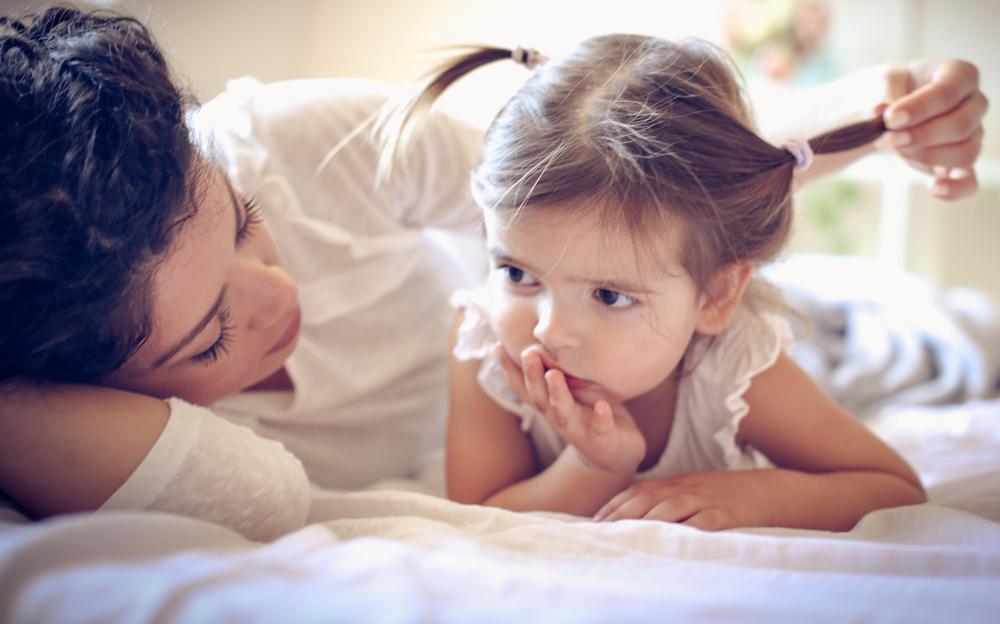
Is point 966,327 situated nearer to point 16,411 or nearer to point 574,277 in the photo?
point 574,277

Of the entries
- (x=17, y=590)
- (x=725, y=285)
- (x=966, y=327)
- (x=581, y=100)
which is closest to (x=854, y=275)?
(x=966, y=327)

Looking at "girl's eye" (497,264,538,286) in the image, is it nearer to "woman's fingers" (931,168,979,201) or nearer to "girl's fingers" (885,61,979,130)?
"girl's fingers" (885,61,979,130)

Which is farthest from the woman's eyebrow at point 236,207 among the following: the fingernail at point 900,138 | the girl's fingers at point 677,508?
→ the fingernail at point 900,138

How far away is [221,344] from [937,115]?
76 centimetres

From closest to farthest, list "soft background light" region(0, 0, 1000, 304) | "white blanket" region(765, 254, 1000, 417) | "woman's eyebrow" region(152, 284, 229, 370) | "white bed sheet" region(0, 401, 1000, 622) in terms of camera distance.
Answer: "white bed sheet" region(0, 401, 1000, 622)
"woman's eyebrow" region(152, 284, 229, 370)
"white blanket" region(765, 254, 1000, 417)
"soft background light" region(0, 0, 1000, 304)

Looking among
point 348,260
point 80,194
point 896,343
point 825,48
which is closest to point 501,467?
point 348,260

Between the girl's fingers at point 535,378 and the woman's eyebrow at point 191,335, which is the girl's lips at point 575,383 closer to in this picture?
the girl's fingers at point 535,378

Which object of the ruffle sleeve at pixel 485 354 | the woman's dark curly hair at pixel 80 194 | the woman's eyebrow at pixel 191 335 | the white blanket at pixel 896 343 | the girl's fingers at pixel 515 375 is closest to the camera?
the woman's dark curly hair at pixel 80 194

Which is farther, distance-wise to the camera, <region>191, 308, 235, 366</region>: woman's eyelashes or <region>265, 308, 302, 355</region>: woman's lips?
<region>265, 308, 302, 355</region>: woman's lips

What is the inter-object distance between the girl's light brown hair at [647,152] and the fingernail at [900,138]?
0.18m

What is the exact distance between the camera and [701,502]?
0.73 meters

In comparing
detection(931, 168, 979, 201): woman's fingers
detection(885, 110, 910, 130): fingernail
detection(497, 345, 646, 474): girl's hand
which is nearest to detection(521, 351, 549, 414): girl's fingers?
detection(497, 345, 646, 474): girl's hand

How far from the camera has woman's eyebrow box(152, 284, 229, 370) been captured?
0.69m

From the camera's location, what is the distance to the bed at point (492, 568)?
0.41m
